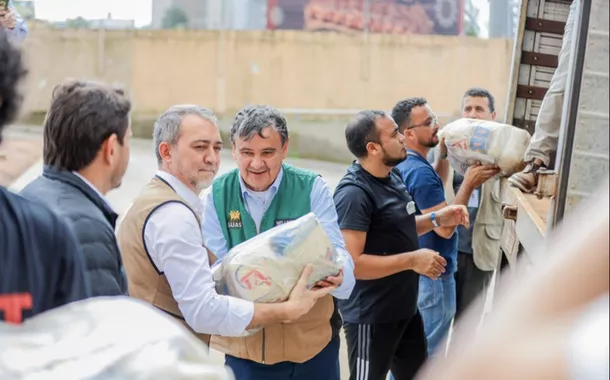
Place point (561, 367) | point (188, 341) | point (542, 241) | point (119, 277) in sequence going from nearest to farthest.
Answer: point (561, 367) < point (188, 341) < point (119, 277) < point (542, 241)

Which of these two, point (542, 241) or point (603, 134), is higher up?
point (603, 134)

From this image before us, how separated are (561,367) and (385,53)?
21.6 metres

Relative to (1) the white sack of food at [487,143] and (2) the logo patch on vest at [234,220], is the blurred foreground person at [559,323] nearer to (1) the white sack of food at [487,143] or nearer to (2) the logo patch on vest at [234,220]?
(2) the logo patch on vest at [234,220]

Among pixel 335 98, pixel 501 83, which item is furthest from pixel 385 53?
pixel 501 83

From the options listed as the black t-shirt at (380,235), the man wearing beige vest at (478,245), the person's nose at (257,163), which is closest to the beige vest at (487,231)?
the man wearing beige vest at (478,245)

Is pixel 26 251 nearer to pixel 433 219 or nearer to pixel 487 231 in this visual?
pixel 433 219

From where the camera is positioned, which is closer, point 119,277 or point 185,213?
point 119,277

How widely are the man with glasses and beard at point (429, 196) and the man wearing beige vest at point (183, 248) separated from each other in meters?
1.87

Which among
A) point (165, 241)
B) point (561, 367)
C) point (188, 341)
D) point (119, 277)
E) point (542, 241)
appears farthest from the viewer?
point (542, 241)

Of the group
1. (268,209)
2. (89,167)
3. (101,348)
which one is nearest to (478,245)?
(268,209)

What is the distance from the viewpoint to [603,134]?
2.91m

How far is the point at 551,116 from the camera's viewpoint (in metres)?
3.96

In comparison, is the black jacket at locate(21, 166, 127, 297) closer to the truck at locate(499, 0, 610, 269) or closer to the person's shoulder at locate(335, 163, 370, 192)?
the truck at locate(499, 0, 610, 269)

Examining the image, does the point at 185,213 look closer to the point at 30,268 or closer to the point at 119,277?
the point at 119,277
